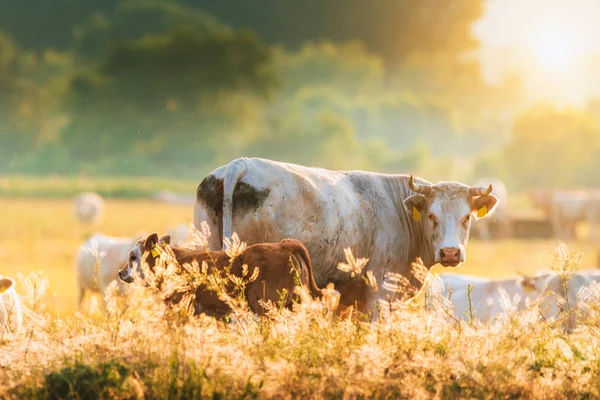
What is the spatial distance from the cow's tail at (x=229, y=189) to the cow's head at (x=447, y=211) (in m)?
1.44

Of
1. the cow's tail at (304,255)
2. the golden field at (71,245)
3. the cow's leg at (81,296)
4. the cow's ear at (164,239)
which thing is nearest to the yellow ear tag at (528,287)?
the golden field at (71,245)

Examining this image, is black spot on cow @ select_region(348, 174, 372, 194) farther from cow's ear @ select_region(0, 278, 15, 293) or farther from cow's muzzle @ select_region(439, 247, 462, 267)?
cow's ear @ select_region(0, 278, 15, 293)

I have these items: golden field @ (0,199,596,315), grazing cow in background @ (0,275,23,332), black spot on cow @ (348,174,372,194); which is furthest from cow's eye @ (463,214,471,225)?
grazing cow in background @ (0,275,23,332)

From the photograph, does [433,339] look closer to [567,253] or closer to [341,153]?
[567,253]

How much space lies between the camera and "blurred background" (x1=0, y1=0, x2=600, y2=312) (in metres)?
84.4

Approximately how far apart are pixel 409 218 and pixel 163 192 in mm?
A: 60847

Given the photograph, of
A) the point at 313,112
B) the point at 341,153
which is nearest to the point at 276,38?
the point at 313,112

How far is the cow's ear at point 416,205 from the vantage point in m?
8.05

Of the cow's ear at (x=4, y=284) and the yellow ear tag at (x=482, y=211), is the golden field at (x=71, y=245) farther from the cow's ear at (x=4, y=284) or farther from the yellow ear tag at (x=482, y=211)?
the cow's ear at (x=4, y=284)

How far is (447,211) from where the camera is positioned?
786cm

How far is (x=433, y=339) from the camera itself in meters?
5.64

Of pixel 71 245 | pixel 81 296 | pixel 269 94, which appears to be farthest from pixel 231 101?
pixel 81 296

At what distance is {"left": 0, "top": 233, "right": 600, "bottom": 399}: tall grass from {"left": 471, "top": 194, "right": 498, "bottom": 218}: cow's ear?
6.76 ft

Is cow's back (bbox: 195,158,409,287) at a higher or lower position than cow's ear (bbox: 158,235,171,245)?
higher
